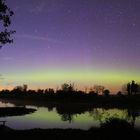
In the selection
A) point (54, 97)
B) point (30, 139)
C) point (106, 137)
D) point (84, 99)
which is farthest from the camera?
point (54, 97)

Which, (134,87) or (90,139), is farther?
(134,87)

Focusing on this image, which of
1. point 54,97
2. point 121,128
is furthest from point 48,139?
point 54,97

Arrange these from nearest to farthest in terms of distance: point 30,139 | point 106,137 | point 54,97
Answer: point 106,137 < point 30,139 < point 54,97

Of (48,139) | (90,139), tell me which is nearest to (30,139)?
(48,139)

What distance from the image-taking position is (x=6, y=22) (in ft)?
73.9

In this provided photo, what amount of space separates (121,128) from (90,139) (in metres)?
2.66

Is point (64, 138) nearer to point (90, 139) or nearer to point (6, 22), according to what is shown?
point (90, 139)

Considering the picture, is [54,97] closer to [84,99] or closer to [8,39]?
[84,99]

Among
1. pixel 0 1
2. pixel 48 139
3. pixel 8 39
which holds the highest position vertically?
pixel 0 1

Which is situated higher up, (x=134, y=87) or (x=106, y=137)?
(x=134, y=87)

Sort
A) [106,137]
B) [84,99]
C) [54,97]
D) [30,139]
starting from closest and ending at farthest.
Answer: [106,137] → [30,139] → [84,99] → [54,97]

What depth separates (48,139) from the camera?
943 inches

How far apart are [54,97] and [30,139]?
175 m

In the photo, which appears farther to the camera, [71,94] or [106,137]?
[71,94]
